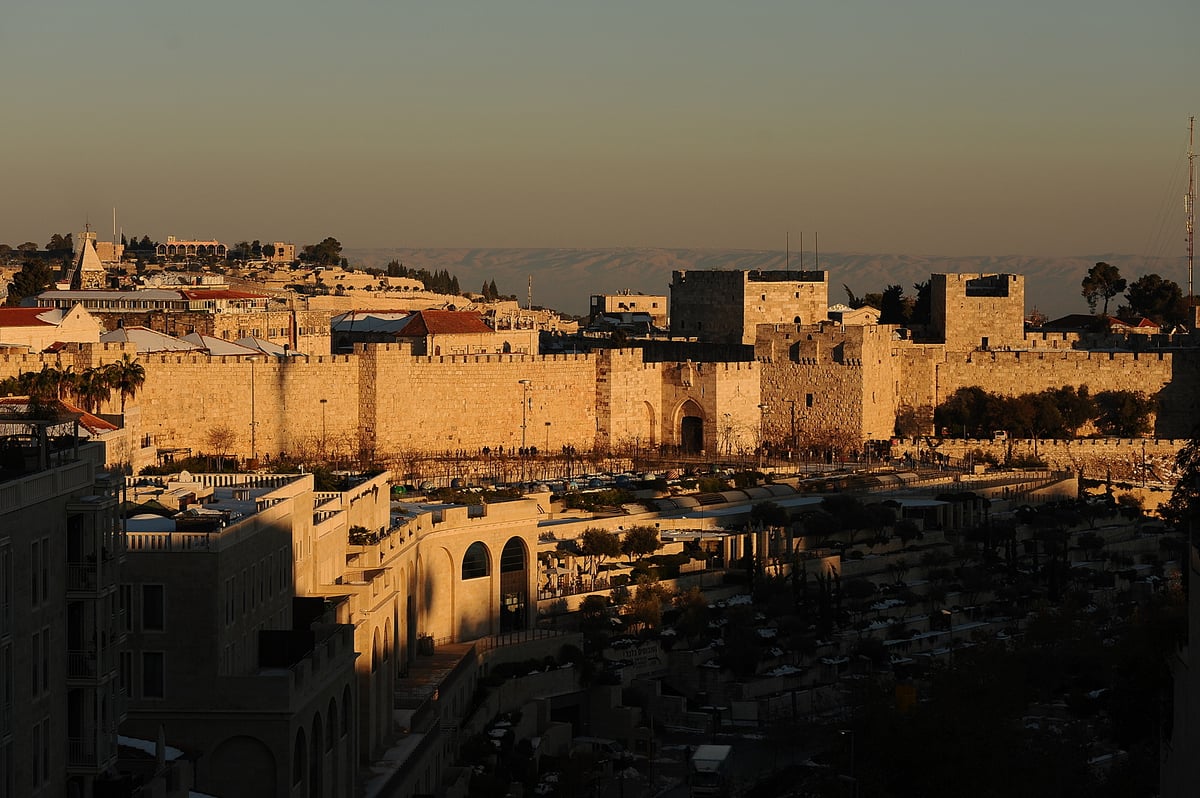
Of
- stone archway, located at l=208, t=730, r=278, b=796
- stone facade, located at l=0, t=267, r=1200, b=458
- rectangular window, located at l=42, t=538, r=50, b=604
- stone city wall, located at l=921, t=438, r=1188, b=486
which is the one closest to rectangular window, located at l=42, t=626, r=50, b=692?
rectangular window, located at l=42, t=538, r=50, b=604

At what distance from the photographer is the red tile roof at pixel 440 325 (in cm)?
4997

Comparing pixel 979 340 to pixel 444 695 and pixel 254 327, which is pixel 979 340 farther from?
pixel 444 695

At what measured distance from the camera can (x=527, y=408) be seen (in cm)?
4091

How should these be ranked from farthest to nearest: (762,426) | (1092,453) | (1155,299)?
(1155,299) → (1092,453) → (762,426)

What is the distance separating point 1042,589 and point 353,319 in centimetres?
2657

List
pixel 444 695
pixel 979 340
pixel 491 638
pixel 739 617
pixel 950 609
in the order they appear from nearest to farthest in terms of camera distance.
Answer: pixel 444 695
pixel 491 638
pixel 739 617
pixel 950 609
pixel 979 340

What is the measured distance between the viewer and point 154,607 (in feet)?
52.8

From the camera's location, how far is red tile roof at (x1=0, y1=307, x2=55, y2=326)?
43094mm

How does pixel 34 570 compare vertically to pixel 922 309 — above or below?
below

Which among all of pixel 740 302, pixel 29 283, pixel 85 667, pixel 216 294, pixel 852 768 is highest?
pixel 29 283

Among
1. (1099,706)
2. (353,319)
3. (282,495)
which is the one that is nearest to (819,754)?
(1099,706)

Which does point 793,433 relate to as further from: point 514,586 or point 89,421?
point 514,586

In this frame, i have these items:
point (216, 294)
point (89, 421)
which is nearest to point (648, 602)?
point (89, 421)

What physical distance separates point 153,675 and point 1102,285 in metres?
52.5
